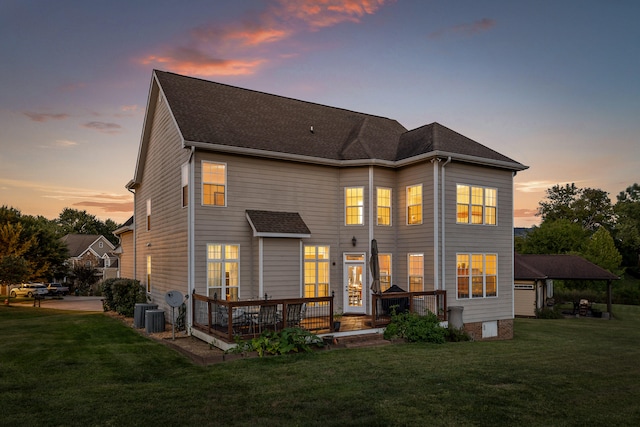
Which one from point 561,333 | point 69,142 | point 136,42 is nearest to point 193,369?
point 136,42

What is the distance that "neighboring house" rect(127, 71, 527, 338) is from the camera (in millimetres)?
14133

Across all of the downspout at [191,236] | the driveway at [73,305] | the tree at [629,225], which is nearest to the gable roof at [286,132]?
the downspout at [191,236]

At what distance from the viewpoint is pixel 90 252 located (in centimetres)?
5706

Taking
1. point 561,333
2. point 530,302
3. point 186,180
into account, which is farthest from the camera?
point 530,302

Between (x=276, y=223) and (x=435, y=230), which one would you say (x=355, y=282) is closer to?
(x=435, y=230)

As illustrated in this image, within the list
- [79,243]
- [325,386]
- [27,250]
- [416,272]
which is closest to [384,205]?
[416,272]

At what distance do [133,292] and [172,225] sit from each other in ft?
17.7

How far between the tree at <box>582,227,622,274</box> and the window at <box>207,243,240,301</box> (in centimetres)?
3996

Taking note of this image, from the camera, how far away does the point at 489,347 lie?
1227cm

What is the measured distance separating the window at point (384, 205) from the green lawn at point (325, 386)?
5.66 m

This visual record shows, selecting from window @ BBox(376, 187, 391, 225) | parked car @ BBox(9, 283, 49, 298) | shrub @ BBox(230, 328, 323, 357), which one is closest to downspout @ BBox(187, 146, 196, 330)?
shrub @ BBox(230, 328, 323, 357)

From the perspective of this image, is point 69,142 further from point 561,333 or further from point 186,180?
point 561,333

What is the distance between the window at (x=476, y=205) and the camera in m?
15.8

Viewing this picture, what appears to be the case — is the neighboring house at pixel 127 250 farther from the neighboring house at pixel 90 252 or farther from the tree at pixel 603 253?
the tree at pixel 603 253
